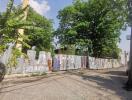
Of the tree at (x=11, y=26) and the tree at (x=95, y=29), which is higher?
the tree at (x=95, y=29)

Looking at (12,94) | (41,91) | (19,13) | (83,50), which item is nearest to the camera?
(19,13)

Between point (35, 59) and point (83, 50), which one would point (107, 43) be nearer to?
point (83, 50)

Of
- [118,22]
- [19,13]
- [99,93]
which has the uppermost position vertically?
[118,22]

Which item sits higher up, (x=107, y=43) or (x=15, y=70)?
(x=107, y=43)

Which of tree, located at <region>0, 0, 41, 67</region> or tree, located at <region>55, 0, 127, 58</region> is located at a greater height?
tree, located at <region>55, 0, 127, 58</region>

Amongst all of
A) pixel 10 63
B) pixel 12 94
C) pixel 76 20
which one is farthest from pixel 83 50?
pixel 10 63

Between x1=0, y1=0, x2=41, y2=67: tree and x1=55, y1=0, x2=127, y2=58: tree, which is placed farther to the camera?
x1=55, y1=0, x2=127, y2=58: tree

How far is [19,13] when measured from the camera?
9273 mm

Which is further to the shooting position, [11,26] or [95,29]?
[95,29]

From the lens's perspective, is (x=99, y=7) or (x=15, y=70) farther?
(x=99, y=7)

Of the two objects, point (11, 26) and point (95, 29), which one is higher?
point (95, 29)

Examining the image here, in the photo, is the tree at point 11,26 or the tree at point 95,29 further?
the tree at point 95,29

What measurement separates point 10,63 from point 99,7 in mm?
43291

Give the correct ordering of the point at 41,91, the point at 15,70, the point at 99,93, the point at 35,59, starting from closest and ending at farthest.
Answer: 1. the point at 41,91
2. the point at 99,93
3. the point at 15,70
4. the point at 35,59
